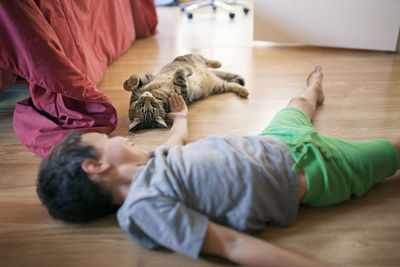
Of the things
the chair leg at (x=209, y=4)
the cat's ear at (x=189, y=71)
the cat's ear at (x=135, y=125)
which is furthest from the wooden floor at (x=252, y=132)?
the chair leg at (x=209, y=4)

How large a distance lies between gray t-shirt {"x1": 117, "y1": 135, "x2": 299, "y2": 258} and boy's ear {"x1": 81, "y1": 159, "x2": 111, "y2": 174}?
0.10m

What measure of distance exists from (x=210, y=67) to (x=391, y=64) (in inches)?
50.0

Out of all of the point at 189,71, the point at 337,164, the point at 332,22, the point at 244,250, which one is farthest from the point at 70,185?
the point at 332,22

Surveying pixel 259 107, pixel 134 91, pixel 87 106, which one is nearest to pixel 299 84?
pixel 259 107

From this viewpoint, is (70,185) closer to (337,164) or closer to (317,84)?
(337,164)

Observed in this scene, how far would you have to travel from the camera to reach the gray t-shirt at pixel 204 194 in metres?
0.89

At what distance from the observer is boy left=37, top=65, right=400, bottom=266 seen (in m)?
0.89

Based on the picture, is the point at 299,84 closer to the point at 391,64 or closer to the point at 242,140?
the point at 391,64

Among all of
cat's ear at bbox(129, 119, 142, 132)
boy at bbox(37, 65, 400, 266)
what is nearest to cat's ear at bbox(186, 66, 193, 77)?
cat's ear at bbox(129, 119, 142, 132)

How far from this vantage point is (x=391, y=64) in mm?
2252

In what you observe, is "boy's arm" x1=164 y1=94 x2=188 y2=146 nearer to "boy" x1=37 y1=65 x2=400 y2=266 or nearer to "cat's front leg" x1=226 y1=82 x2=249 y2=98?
"boy" x1=37 y1=65 x2=400 y2=266

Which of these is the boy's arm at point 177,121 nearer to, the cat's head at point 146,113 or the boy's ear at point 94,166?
the cat's head at point 146,113

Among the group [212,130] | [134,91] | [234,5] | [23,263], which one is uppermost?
[234,5]

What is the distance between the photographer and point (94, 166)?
98cm
